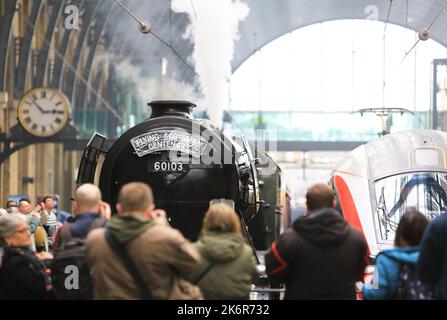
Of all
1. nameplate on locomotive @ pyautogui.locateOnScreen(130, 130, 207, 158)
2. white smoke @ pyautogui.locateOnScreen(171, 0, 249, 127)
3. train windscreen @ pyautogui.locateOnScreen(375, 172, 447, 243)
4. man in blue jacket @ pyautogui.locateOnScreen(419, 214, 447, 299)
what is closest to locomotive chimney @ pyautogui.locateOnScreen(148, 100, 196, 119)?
nameplate on locomotive @ pyautogui.locateOnScreen(130, 130, 207, 158)

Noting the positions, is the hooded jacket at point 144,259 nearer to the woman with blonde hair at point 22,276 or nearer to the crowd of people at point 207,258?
the crowd of people at point 207,258

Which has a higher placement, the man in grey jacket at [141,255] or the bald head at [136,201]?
the bald head at [136,201]

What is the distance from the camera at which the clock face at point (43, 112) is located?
23.4 meters

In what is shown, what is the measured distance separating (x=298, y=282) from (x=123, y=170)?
471cm

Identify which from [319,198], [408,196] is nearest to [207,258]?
[319,198]

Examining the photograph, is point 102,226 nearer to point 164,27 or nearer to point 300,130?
point 164,27

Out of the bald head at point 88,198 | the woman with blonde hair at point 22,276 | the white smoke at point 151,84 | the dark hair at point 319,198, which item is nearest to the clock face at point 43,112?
the white smoke at point 151,84

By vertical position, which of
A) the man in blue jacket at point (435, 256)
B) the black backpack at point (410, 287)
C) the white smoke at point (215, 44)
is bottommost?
the black backpack at point (410, 287)

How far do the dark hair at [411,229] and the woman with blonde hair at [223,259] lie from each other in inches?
41.8

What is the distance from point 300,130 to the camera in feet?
146

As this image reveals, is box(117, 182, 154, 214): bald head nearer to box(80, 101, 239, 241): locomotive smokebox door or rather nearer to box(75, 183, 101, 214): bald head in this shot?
box(75, 183, 101, 214): bald head

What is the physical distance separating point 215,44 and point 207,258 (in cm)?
1630

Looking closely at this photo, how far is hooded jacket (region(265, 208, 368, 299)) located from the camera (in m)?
6.89

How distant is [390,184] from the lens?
1296 cm
